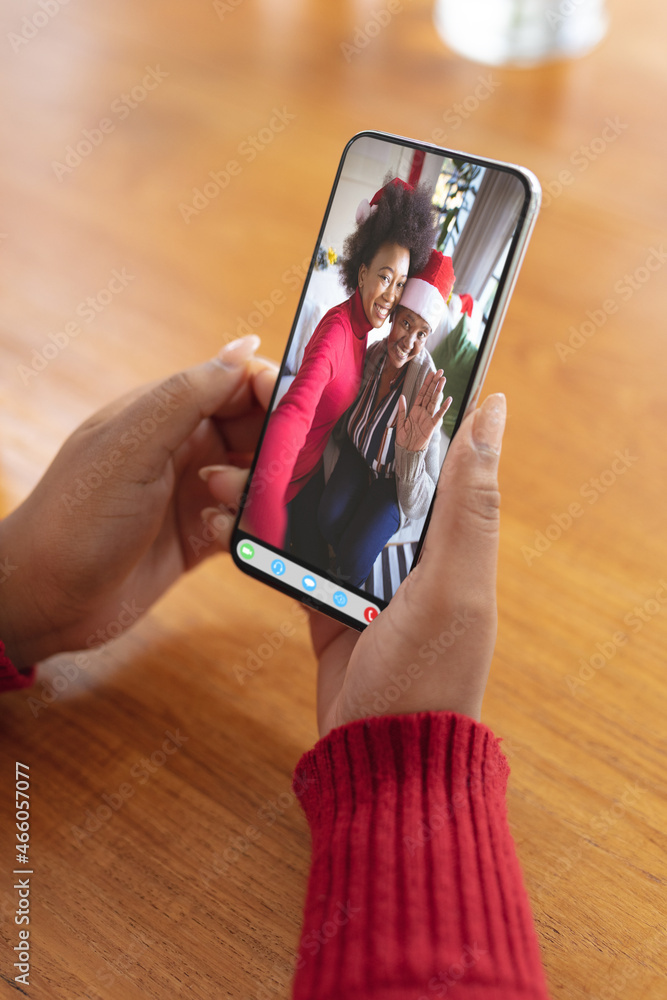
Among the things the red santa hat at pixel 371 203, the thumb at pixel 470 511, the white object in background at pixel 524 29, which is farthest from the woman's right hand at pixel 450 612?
the white object in background at pixel 524 29

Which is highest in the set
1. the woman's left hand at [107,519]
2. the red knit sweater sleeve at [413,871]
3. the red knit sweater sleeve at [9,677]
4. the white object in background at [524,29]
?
the white object in background at [524,29]

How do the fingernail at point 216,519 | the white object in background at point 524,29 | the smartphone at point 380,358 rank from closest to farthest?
the smartphone at point 380,358
the fingernail at point 216,519
the white object in background at point 524,29

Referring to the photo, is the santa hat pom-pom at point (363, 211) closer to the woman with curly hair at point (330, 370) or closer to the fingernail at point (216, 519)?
the woman with curly hair at point (330, 370)

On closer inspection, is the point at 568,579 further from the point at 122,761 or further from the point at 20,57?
the point at 20,57

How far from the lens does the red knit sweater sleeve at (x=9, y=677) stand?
0.41 m

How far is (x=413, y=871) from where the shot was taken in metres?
0.30

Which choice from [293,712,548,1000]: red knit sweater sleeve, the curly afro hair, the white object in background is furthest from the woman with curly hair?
the white object in background

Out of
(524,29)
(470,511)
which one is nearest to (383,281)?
(470,511)

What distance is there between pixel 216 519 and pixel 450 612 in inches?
7.5

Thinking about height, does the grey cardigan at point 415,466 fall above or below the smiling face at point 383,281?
below

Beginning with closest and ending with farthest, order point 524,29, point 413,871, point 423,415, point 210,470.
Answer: point 413,871
point 423,415
point 210,470
point 524,29

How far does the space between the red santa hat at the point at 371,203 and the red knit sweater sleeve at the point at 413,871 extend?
258 millimetres

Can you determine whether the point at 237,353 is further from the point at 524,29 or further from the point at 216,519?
the point at 524,29

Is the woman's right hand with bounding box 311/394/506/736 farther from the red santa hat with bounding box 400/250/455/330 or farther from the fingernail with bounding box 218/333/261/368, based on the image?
the fingernail with bounding box 218/333/261/368
